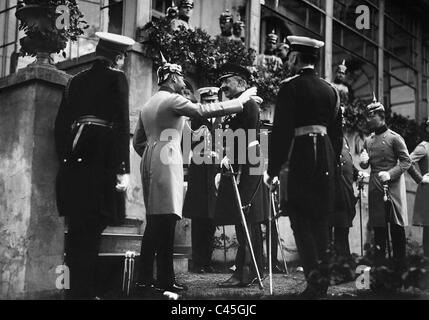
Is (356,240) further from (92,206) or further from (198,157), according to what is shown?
(92,206)

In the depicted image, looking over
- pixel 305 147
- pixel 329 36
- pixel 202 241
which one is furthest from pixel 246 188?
pixel 329 36

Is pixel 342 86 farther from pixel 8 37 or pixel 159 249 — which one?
pixel 159 249

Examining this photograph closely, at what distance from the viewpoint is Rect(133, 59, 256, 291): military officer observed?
5605 millimetres

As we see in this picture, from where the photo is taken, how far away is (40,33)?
5.83 m

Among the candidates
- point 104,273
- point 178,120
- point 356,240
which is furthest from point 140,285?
point 356,240

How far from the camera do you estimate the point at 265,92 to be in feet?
33.6

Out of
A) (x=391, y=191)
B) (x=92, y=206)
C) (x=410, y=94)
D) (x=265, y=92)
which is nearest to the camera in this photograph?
(x=92, y=206)

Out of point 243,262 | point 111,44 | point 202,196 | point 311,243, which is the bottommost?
point 243,262

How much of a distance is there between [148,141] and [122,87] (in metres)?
0.82

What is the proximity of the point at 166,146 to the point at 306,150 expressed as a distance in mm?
1228

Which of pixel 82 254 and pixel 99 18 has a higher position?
pixel 99 18

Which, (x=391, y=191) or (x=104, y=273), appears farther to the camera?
(x=391, y=191)
